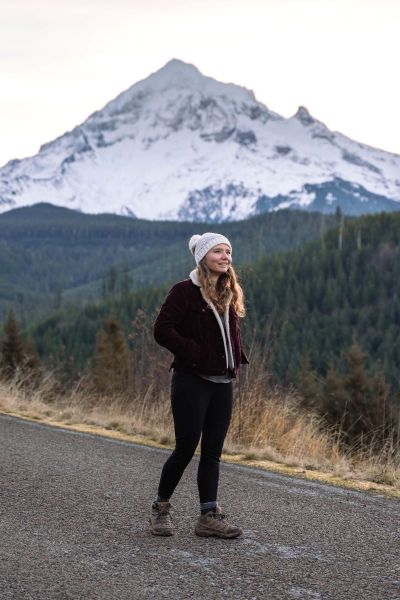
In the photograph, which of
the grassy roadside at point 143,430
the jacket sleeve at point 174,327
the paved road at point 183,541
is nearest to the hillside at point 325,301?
the grassy roadside at point 143,430

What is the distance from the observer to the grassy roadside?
275 inches

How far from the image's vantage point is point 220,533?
4.91 meters

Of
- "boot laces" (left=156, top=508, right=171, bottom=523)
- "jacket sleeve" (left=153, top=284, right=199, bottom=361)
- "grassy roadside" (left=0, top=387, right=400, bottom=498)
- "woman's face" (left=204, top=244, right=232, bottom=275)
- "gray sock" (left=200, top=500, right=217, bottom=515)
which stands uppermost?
"woman's face" (left=204, top=244, right=232, bottom=275)

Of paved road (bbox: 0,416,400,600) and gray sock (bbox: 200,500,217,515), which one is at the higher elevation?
gray sock (bbox: 200,500,217,515)

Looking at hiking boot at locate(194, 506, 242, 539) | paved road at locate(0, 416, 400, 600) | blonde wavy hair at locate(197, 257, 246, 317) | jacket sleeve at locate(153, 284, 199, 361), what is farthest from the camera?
blonde wavy hair at locate(197, 257, 246, 317)

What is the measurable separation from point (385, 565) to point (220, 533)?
1026 mm

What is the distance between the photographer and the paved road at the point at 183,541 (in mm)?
3971

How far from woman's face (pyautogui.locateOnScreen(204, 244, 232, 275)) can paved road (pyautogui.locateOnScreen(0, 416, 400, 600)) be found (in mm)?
1640

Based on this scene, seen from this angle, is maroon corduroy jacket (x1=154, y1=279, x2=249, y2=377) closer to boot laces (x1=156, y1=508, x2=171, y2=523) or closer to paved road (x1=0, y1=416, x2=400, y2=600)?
boot laces (x1=156, y1=508, x2=171, y2=523)

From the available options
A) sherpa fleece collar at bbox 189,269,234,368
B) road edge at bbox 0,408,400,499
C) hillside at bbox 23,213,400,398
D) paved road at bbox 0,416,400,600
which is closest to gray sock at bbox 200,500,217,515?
paved road at bbox 0,416,400,600

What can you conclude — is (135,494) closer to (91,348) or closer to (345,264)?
(91,348)

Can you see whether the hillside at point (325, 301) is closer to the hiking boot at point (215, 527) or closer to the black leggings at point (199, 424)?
the black leggings at point (199, 424)

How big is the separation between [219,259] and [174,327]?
0.51 meters

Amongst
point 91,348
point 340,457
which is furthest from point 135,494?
point 91,348
